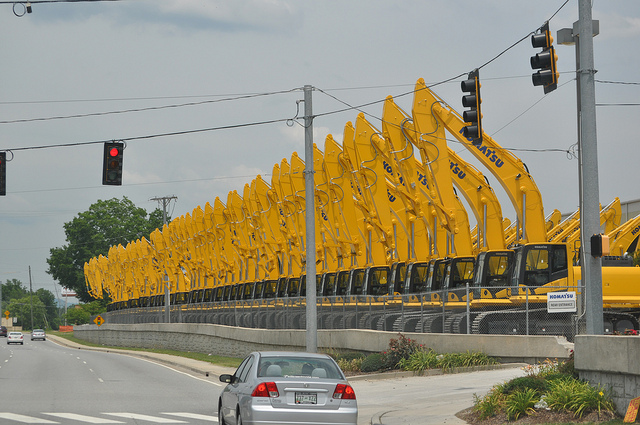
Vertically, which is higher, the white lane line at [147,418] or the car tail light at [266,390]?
the car tail light at [266,390]

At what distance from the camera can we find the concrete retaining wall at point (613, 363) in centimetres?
1299

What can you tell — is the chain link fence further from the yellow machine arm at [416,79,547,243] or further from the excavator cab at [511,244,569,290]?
the yellow machine arm at [416,79,547,243]

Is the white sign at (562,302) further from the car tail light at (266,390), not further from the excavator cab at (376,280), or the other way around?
the excavator cab at (376,280)

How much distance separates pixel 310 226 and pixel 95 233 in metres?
123

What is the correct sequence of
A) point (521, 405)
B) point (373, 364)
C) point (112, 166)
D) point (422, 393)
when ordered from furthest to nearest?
point (373, 364) < point (112, 166) < point (422, 393) < point (521, 405)

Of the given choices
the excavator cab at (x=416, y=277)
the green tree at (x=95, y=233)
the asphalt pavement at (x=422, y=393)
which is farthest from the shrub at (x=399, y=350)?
the green tree at (x=95, y=233)

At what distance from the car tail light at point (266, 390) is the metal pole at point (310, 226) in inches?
496

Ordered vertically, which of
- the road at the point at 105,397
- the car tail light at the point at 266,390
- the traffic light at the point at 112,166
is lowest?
the road at the point at 105,397

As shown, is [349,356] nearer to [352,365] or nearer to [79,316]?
[352,365]

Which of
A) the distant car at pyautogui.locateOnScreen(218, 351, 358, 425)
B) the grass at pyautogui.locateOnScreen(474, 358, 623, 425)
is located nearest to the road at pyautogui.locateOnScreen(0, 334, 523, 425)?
the grass at pyautogui.locateOnScreen(474, 358, 623, 425)

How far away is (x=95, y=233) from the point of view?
14288 cm

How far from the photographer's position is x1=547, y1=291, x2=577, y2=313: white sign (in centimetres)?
1958

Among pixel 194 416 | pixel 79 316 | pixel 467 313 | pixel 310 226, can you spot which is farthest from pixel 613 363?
pixel 79 316

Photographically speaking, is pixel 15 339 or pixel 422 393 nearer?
pixel 422 393
